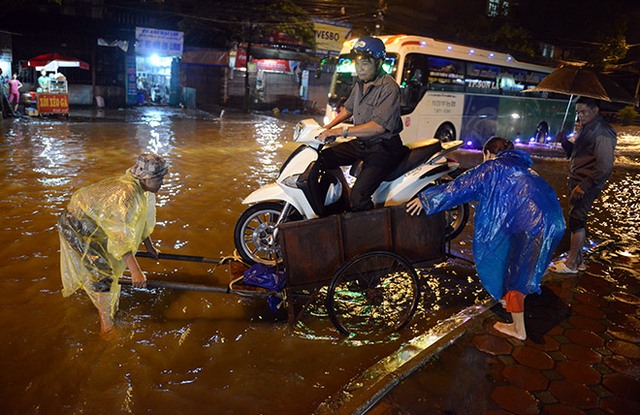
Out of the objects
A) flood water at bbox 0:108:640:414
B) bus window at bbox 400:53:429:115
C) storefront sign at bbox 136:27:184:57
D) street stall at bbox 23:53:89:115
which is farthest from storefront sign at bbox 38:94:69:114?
bus window at bbox 400:53:429:115

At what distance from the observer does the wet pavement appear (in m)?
2.94

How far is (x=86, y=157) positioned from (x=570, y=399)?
10.4m

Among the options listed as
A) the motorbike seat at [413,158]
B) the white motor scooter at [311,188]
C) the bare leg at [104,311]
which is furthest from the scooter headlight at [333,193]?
the bare leg at [104,311]

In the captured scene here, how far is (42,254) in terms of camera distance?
16.5 ft

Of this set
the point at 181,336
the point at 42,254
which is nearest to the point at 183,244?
the point at 42,254

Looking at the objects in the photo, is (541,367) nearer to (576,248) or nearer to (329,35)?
(576,248)

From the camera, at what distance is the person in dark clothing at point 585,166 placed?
16.2ft

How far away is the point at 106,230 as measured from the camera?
3141 millimetres

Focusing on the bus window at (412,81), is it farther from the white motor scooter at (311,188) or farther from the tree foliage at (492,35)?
the tree foliage at (492,35)

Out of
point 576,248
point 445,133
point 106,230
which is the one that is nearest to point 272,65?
point 445,133

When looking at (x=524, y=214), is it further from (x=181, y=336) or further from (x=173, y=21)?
(x=173, y=21)

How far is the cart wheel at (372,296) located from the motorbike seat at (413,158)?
0.95 metres

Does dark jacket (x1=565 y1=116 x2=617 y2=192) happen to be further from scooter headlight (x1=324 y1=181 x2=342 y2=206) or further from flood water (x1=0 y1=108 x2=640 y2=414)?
scooter headlight (x1=324 y1=181 x2=342 y2=206)

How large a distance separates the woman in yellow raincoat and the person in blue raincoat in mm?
2170
